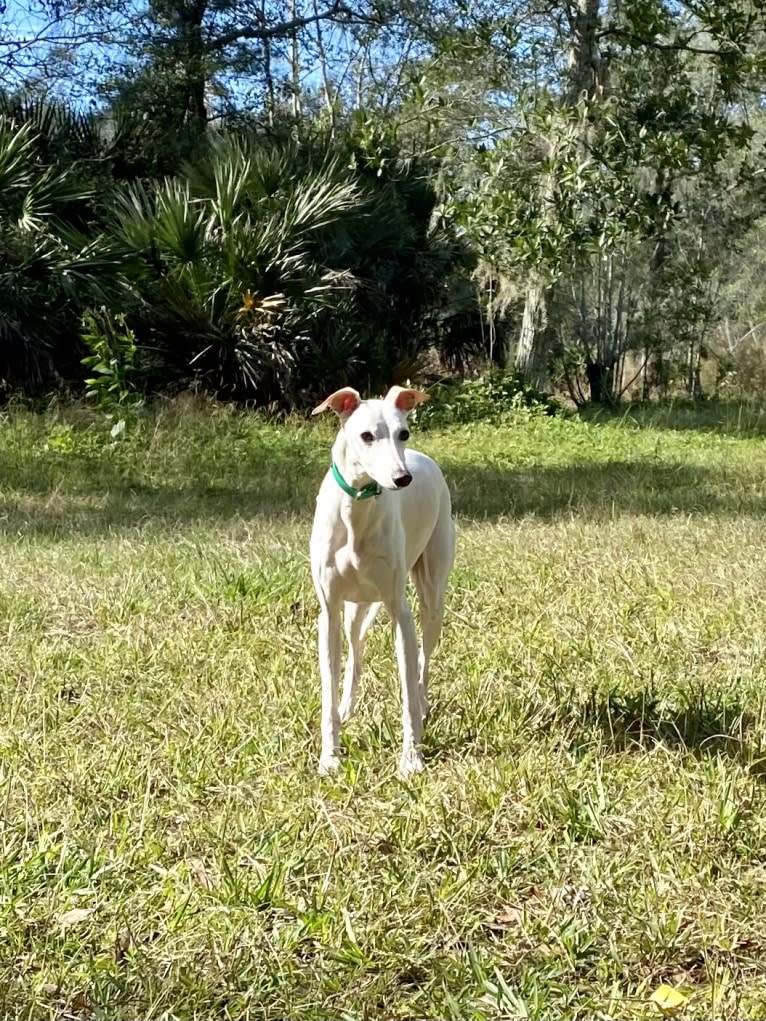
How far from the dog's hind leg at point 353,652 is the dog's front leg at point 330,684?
0.99 feet

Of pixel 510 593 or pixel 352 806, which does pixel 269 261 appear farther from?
pixel 352 806

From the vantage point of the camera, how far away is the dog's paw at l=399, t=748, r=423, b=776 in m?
3.29

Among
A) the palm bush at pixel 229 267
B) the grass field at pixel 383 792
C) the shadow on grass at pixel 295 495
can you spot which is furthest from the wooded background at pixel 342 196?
the grass field at pixel 383 792

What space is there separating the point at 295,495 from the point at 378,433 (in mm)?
5306

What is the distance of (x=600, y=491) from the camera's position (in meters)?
8.56

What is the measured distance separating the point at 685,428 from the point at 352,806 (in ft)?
37.6

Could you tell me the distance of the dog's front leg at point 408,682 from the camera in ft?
11.0

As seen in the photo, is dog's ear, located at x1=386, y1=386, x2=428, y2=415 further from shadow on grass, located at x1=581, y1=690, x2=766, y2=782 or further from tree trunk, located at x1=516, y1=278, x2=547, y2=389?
tree trunk, located at x1=516, y1=278, x2=547, y2=389

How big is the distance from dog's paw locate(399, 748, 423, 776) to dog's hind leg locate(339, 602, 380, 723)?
42 cm

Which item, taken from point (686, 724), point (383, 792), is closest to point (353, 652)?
point (383, 792)

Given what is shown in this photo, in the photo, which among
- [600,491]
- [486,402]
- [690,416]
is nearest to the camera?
[600,491]

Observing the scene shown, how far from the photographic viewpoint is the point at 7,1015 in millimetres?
2139

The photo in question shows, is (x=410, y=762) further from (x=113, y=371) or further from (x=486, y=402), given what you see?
(x=486, y=402)

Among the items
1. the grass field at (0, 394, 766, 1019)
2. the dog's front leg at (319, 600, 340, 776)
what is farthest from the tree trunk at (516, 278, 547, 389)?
the dog's front leg at (319, 600, 340, 776)
